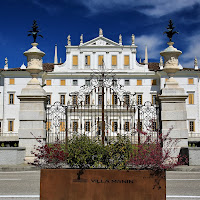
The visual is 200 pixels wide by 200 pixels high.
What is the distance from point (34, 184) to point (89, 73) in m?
36.9

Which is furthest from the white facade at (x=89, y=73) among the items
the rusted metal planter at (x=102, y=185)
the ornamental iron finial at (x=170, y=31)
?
the rusted metal planter at (x=102, y=185)

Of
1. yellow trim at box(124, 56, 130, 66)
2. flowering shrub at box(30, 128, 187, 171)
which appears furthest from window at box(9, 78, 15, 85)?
flowering shrub at box(30, 128, 187, 171)

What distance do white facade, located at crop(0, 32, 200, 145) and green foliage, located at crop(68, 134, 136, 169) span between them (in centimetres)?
3939

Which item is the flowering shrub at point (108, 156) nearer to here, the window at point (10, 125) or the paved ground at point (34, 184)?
the paved ground at point (34, 184)

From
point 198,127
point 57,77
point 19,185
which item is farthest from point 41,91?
point 198,127

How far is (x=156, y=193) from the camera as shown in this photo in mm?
5102

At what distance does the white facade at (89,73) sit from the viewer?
148ft

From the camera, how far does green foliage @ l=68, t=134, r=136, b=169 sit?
5375 millimetres

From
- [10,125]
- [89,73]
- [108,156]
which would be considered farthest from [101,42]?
[108,156]

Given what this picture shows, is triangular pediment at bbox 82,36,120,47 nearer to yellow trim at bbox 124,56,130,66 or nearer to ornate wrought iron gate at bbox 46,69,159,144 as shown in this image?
yellow trim at bbox 124,56,130,66

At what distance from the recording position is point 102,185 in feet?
16.8

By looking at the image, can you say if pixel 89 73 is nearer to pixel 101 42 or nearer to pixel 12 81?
pixel 101 42

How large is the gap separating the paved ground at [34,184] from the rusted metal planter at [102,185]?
64.4 inches

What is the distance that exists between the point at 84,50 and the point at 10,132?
52.4ft
